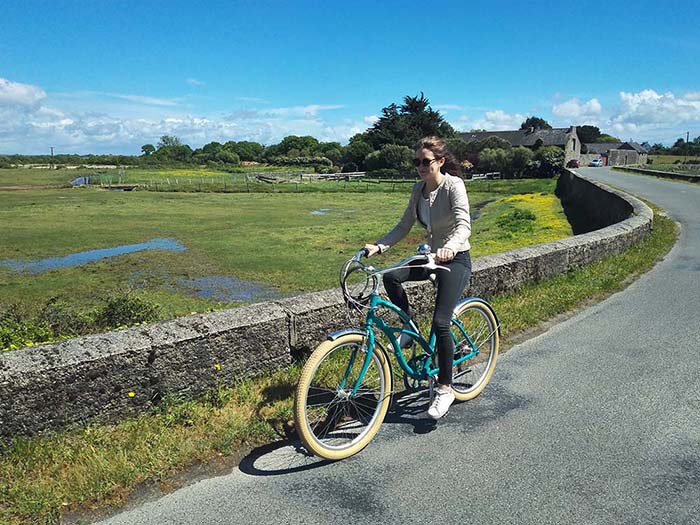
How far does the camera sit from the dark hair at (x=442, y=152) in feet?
12.5

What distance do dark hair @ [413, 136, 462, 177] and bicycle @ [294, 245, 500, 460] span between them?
0.66 meters

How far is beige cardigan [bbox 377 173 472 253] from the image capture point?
3.75 m

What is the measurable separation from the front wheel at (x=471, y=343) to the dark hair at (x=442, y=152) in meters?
1.10

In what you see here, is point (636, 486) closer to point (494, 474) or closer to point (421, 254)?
point (494, 474)

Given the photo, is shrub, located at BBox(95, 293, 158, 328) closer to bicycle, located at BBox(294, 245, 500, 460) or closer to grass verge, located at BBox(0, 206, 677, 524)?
grass verge, located at BBox(0, 206, 677, 524)

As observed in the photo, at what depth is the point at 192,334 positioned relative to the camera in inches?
149

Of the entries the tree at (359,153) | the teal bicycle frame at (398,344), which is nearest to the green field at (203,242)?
the teal bicycle frame at (398,344)

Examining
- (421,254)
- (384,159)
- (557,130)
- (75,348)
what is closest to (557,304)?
(421,254)

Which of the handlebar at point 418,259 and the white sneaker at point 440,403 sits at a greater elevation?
the handlebar at point 418,259

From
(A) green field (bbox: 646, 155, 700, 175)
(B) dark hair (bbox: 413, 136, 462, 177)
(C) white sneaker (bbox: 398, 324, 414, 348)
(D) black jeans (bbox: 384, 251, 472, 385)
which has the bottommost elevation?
(C) white sneaker (bbox: 398, 324, 414, 348)

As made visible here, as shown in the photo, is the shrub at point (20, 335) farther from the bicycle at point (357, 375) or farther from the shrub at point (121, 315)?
the bicycle at point (357, 375)

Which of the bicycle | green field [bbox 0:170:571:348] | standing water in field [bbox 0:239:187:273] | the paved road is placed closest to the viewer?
the paved road

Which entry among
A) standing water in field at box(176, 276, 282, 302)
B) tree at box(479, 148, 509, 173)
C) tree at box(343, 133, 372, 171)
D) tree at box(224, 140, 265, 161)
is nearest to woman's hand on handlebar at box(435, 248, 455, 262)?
standing water in field at box(176, 276, 282, 302)

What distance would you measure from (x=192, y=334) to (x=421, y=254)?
5.58 ft
